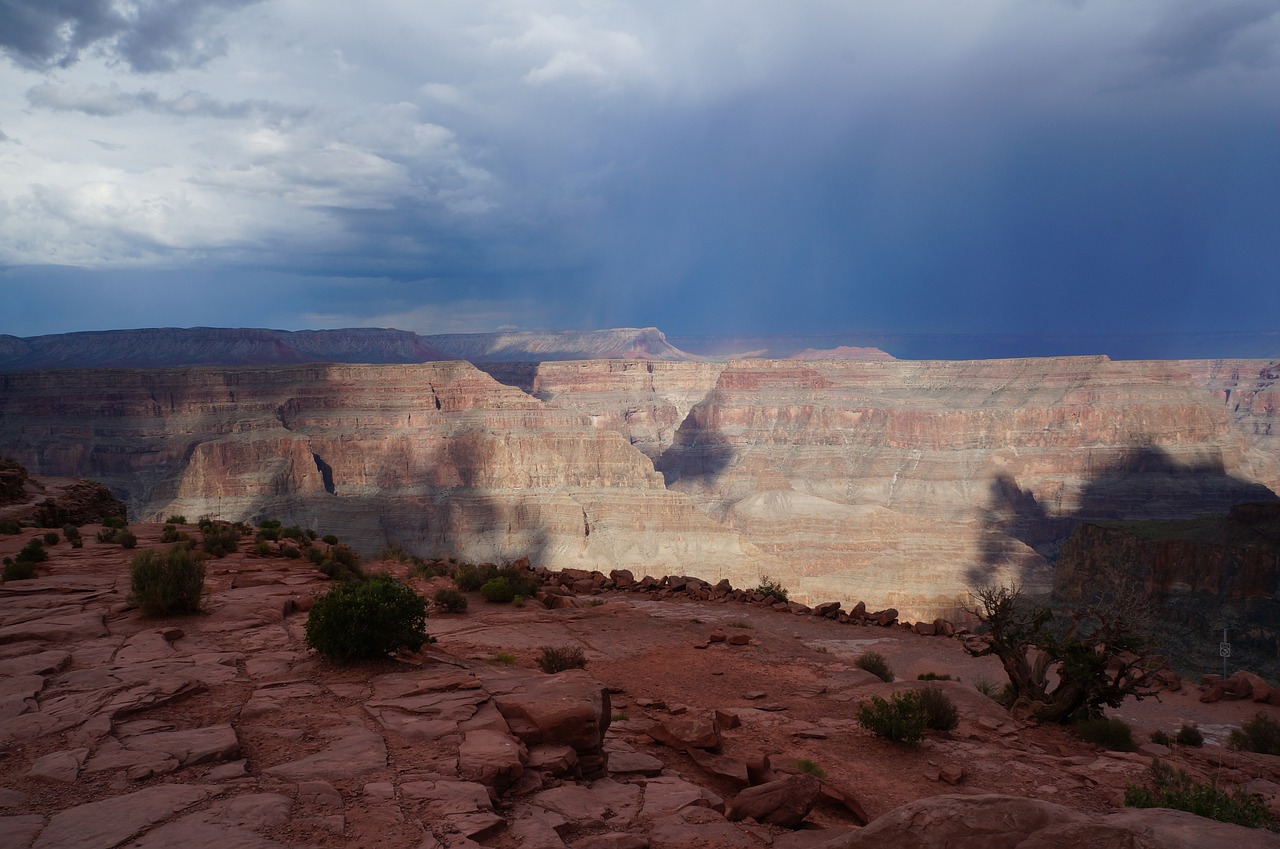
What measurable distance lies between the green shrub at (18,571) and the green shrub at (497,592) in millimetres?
9034

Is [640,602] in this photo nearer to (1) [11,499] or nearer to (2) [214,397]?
(1) [11,499]

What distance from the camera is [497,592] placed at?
59.4 ft

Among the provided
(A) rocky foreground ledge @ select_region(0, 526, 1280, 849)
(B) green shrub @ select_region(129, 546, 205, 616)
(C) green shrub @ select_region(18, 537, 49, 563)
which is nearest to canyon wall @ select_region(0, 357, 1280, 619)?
(A) rocky foreground ledge @ select_region(0, 526, 1280, 849)

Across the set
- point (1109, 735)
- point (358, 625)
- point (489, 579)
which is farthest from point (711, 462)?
point (358, 625)

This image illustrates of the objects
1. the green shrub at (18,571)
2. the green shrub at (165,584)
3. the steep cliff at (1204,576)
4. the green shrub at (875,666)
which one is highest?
the green shrub at (165,584)

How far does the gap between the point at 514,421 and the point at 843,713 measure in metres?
100

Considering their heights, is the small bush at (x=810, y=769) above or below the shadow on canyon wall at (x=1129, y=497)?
above

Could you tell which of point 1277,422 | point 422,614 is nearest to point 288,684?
point 422,614

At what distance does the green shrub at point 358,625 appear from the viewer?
9781mm

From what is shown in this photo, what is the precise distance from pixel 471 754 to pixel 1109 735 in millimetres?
9947

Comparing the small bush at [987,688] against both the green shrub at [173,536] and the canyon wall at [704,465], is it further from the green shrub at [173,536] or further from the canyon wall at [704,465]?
the canyon wall at [704,465]

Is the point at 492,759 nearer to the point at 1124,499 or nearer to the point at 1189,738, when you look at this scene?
the point at 1189,738

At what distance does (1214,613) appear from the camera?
4534 cm

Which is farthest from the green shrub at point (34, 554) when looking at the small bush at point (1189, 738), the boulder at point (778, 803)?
the small bush at point (1189, 738)
